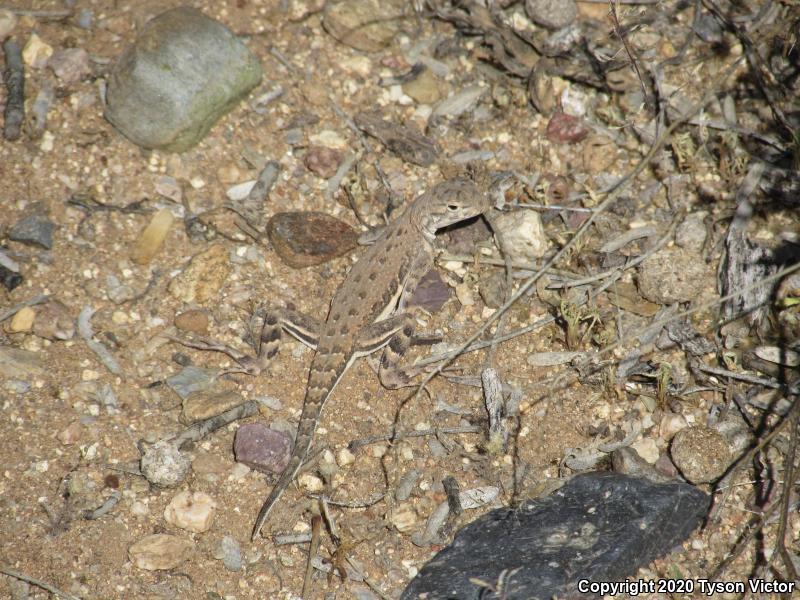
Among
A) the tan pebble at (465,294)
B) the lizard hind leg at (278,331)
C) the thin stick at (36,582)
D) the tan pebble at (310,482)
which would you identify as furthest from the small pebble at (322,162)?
the thin stick at (36,582)

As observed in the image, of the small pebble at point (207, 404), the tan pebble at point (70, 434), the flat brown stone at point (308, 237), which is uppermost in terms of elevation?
Result: the flat brown stone at point (308, 237)

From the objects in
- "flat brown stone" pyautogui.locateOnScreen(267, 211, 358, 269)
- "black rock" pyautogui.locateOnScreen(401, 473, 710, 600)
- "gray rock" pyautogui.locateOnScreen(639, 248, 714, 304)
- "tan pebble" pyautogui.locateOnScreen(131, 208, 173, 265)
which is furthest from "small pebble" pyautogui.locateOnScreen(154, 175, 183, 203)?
Result: "gray rock" pyautogui.locateOnScreen(639, 248, 714, 304)

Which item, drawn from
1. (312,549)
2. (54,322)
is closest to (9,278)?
(54,322)

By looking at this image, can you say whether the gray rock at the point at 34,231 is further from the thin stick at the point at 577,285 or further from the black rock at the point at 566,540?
the black rock at the point at 566,540

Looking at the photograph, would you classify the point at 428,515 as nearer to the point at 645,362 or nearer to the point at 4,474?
the point at 645,362

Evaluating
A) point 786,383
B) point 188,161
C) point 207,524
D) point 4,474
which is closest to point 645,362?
point 786,383

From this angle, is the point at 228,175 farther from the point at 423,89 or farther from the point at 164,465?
the point at 164,465
